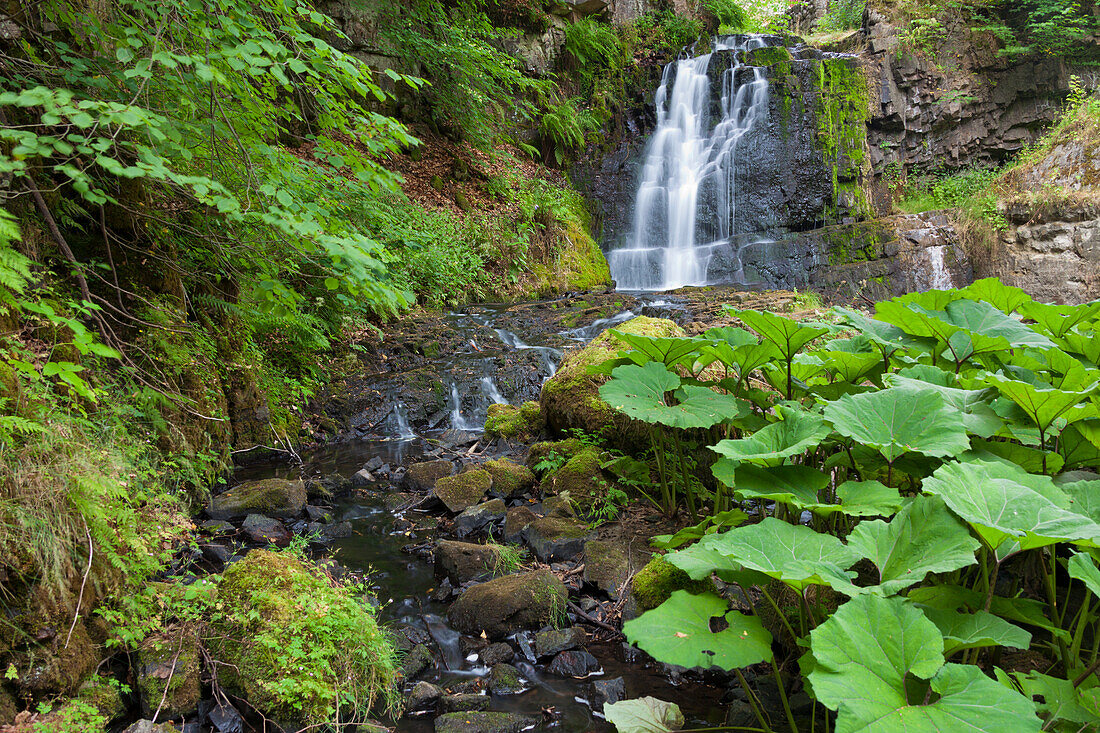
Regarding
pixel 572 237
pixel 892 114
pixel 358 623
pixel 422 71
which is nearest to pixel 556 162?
pixel 572 237

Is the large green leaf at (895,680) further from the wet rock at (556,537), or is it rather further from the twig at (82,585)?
the twig at (82,585)

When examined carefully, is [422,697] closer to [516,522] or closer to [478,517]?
[516,522]

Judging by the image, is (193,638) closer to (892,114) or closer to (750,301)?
(750,301)

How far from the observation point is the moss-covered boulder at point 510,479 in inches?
179

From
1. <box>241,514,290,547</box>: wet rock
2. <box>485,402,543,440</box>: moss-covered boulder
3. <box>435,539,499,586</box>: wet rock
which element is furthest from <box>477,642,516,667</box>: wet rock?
<box>485,402,543,440</box>: moss-covered boulder

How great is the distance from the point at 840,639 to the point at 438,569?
2.77 m

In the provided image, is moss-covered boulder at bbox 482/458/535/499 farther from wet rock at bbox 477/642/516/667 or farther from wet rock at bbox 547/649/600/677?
wet rock at bbox 547/649/600/677

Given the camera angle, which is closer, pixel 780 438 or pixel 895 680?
pixel 895 680

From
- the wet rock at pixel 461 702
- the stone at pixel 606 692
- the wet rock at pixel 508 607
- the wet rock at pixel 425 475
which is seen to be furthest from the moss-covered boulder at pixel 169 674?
the wet rock at pixel 425 475

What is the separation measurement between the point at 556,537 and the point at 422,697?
4.67 feet

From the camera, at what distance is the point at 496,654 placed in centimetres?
277

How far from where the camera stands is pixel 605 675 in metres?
2.62

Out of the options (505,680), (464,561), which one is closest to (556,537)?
(464,561)

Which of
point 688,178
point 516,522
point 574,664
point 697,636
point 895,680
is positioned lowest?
point 574,664
